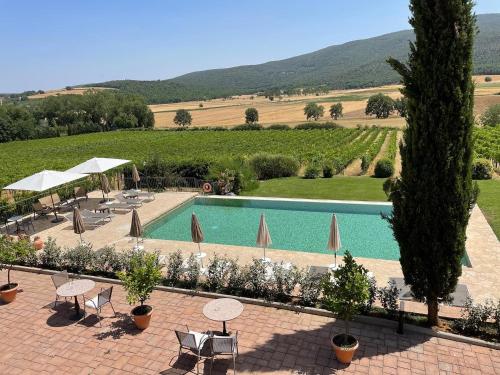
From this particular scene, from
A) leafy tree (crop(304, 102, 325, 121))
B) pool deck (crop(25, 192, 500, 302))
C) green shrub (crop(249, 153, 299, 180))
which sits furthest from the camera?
leafy tree (crop(304, 102, 325, 121))

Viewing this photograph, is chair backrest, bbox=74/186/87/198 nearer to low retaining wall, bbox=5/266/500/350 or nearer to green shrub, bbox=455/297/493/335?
low retaining wall, bbox=5/266/500/350

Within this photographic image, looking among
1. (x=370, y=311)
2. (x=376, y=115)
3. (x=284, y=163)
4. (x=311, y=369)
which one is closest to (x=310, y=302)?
(x=370, y=311)

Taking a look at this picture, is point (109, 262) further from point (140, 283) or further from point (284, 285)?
point (284, 285)

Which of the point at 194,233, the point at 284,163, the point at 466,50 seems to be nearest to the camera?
the point at 466,50

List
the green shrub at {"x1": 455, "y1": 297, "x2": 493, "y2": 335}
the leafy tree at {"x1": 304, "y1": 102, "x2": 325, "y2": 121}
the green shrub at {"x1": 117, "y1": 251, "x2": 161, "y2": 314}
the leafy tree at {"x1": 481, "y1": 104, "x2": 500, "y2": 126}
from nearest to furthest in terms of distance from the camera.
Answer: the green shrub at {"x1": 455, "y1": 297, "x2": 493, "y2": 335} → the green shrub at {"x1": 117, "y1": 251, "x2": 161, "y2": 314} → the leafy tree at {"x1": 481, "y1": 104, "x2": 500, "y2": 126} → the leafy tree at {"x1": 304, "y1": 102, "x2": 325, "y2": 121}

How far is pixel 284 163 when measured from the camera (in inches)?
1070

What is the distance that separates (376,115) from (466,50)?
300 ft

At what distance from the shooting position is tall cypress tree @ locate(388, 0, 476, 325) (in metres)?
6.90

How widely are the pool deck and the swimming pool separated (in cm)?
116

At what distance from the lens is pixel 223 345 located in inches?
277

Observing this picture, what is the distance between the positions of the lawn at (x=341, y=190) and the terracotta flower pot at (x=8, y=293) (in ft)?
43.6

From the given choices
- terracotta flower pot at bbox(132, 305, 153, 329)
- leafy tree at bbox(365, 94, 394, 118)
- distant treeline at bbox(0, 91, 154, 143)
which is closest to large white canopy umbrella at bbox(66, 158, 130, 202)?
terracotta flower pot at bbox(132, 305, 153, 329)

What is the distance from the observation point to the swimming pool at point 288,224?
14.6 m

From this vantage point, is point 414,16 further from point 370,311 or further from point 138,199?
point 138,199
